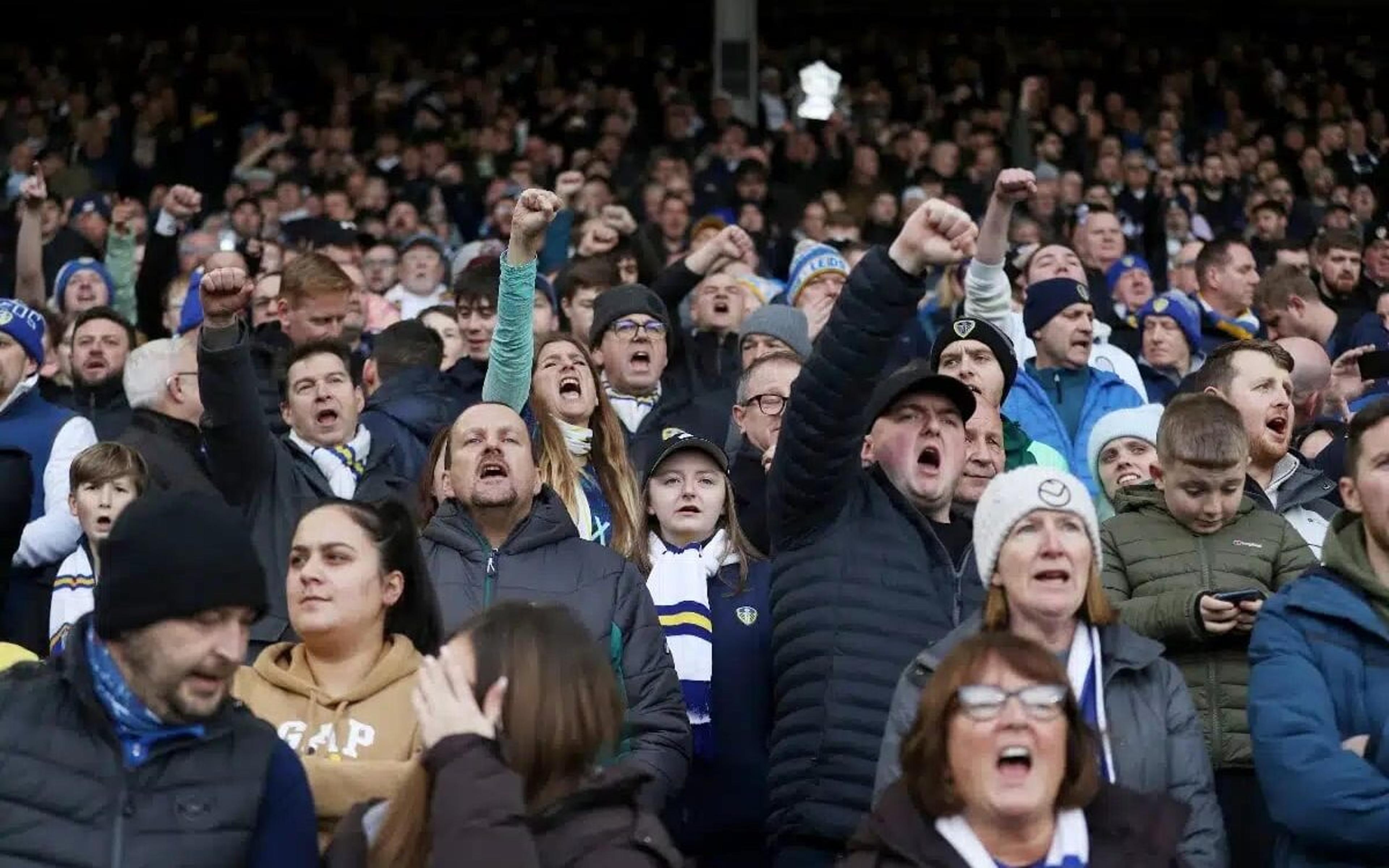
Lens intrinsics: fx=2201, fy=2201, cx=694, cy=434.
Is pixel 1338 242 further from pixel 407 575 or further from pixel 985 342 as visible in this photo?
pixel 407 575

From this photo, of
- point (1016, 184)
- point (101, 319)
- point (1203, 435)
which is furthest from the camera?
point (101, 319)

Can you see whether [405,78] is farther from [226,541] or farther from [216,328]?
[226,541]

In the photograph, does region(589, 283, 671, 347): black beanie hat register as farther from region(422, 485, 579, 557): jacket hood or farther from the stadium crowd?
region(422, 485, 579, 557): jacket hood

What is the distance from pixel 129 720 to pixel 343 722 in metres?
0.74

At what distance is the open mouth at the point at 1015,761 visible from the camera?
384cm

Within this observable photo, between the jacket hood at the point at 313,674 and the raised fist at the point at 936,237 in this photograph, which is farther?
the raised fist at the point at 936,237

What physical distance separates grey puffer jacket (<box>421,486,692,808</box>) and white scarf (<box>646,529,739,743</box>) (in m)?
0.28

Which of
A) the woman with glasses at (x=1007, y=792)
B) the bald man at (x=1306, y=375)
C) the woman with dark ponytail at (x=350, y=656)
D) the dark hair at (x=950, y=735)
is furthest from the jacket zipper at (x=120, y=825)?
the bald man at (x=1306, y=375)

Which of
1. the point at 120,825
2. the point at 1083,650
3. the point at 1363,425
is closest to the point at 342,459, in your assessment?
the point at 1083,650

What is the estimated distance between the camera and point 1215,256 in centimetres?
1011

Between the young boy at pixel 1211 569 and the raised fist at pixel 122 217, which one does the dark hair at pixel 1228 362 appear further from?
the raised fist at pixel 122 217

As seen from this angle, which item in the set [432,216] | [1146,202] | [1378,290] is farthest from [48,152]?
[1378,290]

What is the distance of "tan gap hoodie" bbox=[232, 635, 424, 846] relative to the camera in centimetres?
430

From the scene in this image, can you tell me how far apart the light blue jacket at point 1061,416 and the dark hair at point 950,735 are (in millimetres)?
3408
